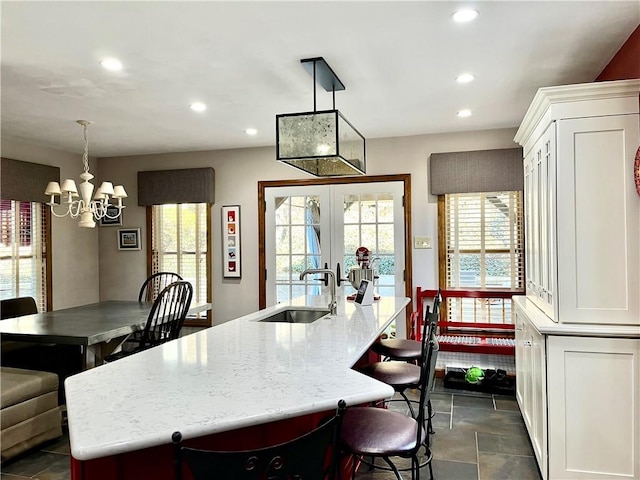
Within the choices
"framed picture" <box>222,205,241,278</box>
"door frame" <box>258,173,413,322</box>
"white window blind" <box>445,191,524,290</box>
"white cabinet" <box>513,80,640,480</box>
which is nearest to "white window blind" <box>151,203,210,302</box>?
"framed picture" <box>222,205,241,278</box>

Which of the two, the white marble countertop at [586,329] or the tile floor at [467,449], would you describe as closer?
the white marble countertop at [586,329]

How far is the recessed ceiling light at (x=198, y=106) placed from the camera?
3740mm

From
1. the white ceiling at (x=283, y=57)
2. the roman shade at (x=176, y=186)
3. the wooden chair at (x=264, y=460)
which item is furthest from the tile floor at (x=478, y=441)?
the roman shade at (x=176, y=186)

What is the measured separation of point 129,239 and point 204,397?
4.76m

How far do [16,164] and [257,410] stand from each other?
15.1ft

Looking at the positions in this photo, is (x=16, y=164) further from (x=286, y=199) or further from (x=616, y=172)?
(x=616, y=172)

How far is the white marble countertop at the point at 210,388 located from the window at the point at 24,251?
3.44m

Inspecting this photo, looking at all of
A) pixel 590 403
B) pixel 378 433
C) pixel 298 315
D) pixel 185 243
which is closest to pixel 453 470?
pixel 590 403

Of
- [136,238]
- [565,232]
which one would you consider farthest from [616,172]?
[136,238]

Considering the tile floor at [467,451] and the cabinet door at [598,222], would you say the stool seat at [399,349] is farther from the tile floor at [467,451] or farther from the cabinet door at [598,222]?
the cabinet door at [598,222]

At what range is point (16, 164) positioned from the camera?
15.7 feet

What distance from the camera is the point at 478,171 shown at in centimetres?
461

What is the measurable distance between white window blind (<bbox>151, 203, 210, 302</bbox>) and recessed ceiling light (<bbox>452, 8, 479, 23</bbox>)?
151 inches

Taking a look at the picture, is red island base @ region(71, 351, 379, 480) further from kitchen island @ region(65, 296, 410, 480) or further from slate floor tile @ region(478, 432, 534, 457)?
slate floor tile @ region(478, 432, 534, 457)
